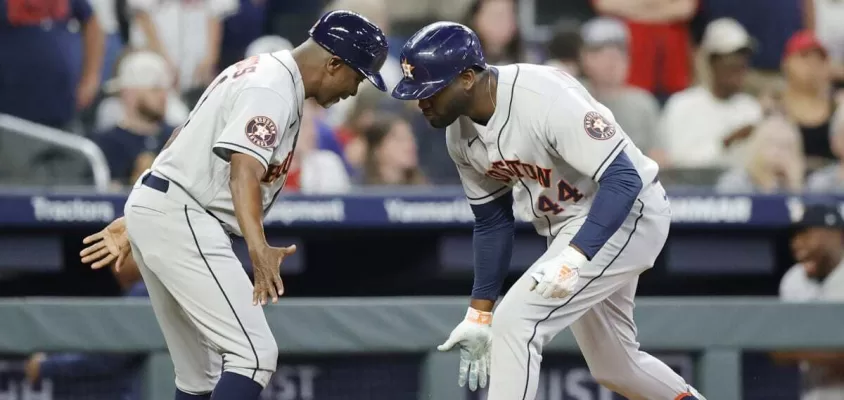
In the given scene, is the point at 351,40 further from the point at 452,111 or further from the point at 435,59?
the point at 452,111

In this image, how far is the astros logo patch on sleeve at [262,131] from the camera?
13.4ft

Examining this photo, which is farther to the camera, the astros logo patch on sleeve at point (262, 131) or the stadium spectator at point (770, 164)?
the stadium spectator at point (770, 164)

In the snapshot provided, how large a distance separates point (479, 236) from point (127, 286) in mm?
2232

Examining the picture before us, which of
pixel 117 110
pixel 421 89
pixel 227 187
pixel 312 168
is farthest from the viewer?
pixel 117 110

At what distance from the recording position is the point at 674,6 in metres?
8.51

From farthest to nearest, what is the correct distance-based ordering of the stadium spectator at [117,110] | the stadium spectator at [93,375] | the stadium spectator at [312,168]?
the stadium spectator at [117,110] < the stadium spectator at [312,168] < the stadium spectator at [93,375]

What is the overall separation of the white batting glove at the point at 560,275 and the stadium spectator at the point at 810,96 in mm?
3991

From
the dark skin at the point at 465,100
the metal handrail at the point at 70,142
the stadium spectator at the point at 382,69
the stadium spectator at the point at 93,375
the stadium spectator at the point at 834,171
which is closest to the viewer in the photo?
the dark skin at the point at 465,100

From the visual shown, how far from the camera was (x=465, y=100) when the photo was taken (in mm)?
4324

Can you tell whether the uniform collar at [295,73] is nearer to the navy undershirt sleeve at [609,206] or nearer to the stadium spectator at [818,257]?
the navy undershirt sleeve at [609,206]

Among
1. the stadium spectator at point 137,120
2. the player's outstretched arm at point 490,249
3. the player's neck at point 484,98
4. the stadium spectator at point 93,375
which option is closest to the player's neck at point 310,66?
the player's neck at point 484,98

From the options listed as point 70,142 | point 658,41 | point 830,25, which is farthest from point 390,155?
point 830,25

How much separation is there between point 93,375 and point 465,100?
1969 mm

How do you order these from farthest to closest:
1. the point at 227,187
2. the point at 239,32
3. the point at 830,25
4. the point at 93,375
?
1. the point at 830,25
2. the point at 239,32
3. the point at 93,375
4. the point at 227,187
